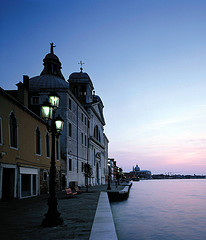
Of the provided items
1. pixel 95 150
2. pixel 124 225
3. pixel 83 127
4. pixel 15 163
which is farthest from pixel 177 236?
pixel 95 150

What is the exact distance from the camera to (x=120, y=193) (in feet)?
84.2

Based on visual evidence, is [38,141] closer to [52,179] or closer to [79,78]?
[52,179]

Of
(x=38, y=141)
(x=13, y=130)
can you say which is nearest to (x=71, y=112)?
(x=38, y=141)

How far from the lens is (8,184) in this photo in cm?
1739

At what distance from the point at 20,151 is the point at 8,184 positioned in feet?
7.45

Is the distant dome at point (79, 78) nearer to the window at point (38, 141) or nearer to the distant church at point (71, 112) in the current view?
the distant church at point (71, 112)

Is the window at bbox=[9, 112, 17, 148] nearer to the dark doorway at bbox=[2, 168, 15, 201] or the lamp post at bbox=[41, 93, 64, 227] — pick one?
the dark doorway at bbox=[2, 168, 15, 201]

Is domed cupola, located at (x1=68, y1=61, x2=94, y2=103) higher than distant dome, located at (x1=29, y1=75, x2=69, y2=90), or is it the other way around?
domed cupola, located at (x1=68, y1=61, x2=94, y2=103)

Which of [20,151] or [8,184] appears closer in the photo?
[8,184]

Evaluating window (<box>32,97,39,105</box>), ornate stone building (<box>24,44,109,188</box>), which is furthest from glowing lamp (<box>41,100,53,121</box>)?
window (<box>32,97,39,105</box>)

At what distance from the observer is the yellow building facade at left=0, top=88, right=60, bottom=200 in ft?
52.9

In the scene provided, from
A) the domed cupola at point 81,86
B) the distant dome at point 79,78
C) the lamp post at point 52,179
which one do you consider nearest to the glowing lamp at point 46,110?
the lamp post at point 52,179

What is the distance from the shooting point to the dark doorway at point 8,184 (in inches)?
673

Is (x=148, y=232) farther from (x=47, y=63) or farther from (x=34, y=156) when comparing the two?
(x=47, y=63)
